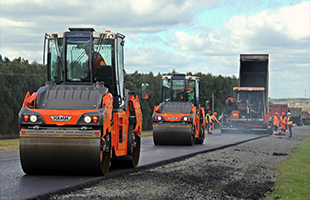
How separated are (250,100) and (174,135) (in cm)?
1707

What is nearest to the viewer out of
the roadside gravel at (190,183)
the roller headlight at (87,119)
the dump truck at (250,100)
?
the roadside gravel at (190,183)

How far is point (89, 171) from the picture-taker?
28.7ft

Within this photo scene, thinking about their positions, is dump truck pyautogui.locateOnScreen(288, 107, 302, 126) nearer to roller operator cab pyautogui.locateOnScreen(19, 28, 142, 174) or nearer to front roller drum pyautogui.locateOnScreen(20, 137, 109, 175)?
roller operator cab pyautogui.locateOnScreen(19, 28, 142, 174)

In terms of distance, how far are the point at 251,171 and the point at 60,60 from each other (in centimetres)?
549

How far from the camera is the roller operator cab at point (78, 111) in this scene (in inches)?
332

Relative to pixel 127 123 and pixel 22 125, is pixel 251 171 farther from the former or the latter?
pixel 22 125

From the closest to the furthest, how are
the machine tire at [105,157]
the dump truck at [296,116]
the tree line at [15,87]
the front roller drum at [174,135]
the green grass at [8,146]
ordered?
the machine tire at [105,157] < the green grass at [8,146] < the front roller drum at [174,135] < the tree line at [15,87] < the dump truck at [296,116]

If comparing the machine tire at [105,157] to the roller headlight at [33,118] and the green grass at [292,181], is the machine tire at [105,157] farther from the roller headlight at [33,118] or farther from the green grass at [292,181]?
the green grass at [292,181]

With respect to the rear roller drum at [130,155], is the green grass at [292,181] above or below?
below

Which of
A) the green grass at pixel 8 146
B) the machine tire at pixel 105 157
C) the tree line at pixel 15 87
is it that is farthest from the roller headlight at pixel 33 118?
the tree line at pixel 15 87

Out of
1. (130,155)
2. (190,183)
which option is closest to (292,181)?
(190,183)

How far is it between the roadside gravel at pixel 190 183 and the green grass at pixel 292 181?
214 mm

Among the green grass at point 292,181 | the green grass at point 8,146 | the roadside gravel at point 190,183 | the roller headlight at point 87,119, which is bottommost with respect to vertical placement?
the green grass at point 8,146

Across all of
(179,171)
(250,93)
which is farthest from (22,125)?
(250,93)
